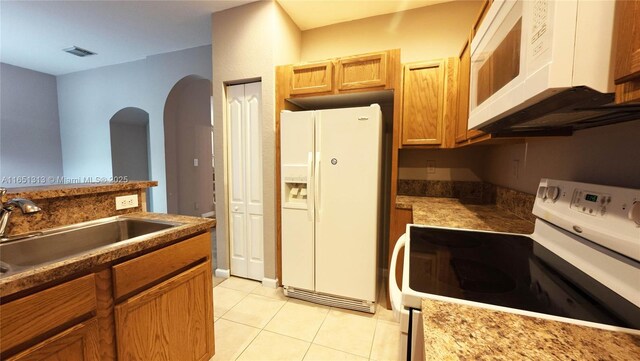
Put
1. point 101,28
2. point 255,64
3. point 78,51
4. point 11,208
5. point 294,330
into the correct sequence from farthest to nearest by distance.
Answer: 1. point 78,51
2. point 101,28
3. point 255,64
4. point 294,330
5. point 11,208

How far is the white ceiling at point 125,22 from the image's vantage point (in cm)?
236

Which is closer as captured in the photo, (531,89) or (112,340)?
(531,89)

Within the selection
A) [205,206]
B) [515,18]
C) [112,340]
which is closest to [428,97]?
[515,18]

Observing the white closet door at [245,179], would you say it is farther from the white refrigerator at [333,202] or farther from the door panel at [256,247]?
the white refrigerator at [333,202]

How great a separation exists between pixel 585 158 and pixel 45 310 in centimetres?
207

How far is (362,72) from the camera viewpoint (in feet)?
6.67

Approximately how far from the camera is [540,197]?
1066 millimetres

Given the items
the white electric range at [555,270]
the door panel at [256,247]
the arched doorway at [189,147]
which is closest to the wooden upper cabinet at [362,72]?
the white electric range at [555,270]

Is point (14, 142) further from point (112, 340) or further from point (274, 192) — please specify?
point (112, 340)

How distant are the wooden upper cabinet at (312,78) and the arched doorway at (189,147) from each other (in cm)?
209

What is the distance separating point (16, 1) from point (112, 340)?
343cm

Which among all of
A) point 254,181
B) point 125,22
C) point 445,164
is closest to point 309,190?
point 254,181

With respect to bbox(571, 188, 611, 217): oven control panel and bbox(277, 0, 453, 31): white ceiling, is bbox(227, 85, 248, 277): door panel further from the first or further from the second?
bbox(571, 188, 611, 217): oven control panel

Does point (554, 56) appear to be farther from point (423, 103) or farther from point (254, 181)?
point (254, 181)
